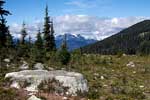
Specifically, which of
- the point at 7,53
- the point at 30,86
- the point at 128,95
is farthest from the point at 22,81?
the point at 7,53

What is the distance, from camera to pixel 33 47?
52500 mm

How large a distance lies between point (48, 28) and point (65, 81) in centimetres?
5419

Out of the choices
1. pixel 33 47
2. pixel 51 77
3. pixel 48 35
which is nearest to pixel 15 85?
pixel 51 77

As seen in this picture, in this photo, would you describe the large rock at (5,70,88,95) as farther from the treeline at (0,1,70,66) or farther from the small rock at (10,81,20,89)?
the treeline at (0,1,70,66)

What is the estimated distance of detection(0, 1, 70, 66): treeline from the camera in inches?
1615

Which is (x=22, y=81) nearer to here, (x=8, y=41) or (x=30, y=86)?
(x=30, y=86)

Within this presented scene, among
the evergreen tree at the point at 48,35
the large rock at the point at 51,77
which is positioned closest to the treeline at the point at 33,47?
the evergreen tree at the point at 48,35

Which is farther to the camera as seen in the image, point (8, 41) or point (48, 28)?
point (48, 28)

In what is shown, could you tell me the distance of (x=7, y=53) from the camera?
40062 mm

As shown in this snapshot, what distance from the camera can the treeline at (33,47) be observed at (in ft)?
135

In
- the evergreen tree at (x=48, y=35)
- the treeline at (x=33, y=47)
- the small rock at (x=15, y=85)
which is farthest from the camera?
the evergreen tree at (x=48, y=35)

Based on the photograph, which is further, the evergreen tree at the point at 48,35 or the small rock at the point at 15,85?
the evergreen tree at the point at 48,35

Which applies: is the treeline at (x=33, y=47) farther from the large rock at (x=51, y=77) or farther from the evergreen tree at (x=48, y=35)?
the large rock at (x=51, y=77)

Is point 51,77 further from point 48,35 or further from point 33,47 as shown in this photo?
point 48,35
